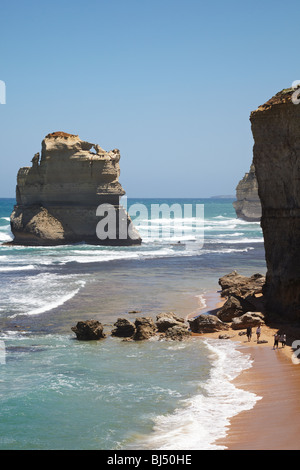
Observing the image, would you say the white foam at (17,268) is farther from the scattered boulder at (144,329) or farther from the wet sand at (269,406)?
the wet sand at (269,406)

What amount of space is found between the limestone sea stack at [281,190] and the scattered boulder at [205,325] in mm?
2104

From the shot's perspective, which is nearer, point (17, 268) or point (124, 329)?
point (124, 329)

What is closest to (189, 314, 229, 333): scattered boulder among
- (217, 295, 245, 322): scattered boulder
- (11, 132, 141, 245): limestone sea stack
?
(217, 295, 245, 322): scattered boulder

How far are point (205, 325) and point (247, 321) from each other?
161 centimetres

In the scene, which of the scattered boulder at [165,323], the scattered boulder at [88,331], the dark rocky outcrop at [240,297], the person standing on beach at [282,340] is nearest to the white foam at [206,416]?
the person standing on beach at [282,340]

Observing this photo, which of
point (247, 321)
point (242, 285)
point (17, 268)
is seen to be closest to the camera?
point (247, 321)

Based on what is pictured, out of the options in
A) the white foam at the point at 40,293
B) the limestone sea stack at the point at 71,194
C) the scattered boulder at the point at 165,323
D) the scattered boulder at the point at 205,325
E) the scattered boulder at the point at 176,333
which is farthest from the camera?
the limestone sea stack at the point at 71,194

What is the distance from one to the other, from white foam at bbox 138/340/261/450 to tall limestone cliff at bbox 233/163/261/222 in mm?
78624

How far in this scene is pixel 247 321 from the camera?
2127cm

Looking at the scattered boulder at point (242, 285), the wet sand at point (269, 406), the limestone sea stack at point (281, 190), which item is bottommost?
the wet sand at point (269, 406)

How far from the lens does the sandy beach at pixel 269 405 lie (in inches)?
440

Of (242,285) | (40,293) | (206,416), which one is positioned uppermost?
(242,285)

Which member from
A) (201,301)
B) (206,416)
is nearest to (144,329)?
(201,301)

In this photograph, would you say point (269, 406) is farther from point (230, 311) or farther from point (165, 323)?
point (230, 311)
